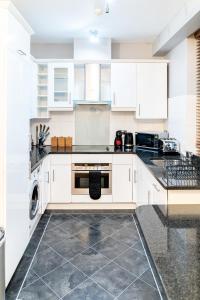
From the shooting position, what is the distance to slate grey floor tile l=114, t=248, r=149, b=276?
2.50 metres

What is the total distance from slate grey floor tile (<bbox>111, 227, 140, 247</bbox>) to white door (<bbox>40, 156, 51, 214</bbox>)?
41.8 inches

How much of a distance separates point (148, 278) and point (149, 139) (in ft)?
7.03

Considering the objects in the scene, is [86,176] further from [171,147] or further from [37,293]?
[37,293]

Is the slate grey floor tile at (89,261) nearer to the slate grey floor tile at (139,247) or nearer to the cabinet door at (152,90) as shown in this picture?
the slate grey floor tile at (139,247)

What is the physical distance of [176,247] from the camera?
1.16m

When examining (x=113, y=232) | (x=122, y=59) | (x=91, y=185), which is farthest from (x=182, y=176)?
(x=122, y=59)

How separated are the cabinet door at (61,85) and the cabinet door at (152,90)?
102 centimetres

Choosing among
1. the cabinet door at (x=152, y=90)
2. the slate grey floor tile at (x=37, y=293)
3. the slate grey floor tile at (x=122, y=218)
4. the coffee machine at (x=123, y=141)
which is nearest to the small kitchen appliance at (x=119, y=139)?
the coffee machine at (x=123, y=141)

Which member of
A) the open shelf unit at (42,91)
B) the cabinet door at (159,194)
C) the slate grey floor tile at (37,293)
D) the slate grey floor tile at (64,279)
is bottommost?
the slate grey floor tile at (37,293)

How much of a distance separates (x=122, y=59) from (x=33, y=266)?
10.1 ft

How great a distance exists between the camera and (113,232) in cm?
335

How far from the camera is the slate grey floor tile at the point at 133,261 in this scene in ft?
8.21

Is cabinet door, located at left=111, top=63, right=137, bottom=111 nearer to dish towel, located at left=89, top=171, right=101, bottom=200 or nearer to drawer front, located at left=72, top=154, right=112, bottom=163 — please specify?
drawer front, located at left=72, top=154, right=112, bottom=163

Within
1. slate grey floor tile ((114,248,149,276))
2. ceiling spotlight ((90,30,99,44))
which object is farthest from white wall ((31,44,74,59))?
slate grey floor tile ((114,248,149,276))
